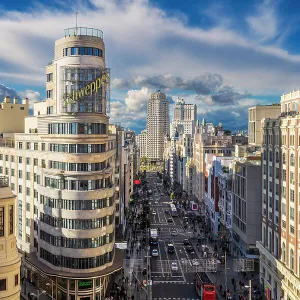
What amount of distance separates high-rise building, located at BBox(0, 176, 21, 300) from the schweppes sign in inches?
1135

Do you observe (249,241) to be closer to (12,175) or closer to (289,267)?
(289,267)

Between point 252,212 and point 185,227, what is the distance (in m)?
52.1

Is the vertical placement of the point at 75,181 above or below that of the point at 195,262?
above

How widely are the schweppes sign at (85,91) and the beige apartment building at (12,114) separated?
33.0 meters

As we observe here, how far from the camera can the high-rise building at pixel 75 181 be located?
6575 cm

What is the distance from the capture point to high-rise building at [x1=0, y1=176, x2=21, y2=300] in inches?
1766

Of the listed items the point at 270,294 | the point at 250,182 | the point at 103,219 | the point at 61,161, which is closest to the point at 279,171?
the point at 250,182

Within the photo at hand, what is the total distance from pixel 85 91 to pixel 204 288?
38109mm

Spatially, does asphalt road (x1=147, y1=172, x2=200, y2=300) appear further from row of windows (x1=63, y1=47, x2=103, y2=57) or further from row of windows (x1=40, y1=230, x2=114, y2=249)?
row of windows (x1=63, y1=47, x2=103, y2=57)

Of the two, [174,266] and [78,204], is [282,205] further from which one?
[78,204]

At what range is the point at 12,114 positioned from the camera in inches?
3984

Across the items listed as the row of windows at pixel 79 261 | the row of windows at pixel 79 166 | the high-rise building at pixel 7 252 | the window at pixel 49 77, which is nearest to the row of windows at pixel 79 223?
the row of windows at pixel 79 261

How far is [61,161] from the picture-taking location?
6725cm

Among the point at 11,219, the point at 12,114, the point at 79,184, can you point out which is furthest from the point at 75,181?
the point at 12,114
